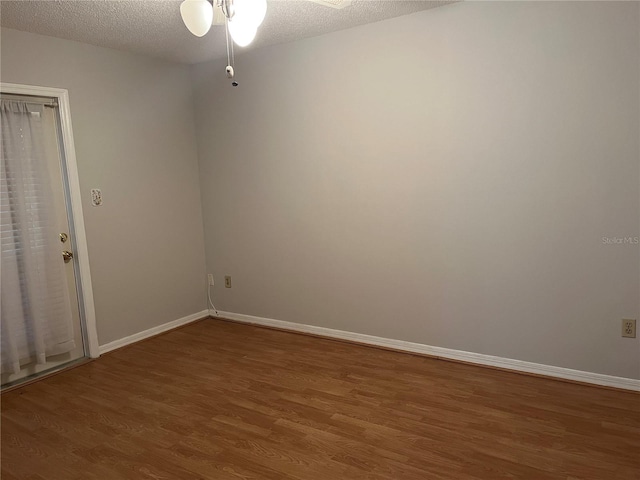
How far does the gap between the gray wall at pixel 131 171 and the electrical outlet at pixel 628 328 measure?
3620mm

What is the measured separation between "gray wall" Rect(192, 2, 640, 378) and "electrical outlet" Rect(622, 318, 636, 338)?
0.14 feet

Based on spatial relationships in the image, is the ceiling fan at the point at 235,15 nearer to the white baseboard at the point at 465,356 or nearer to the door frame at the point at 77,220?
the door frame at the point at 77,220

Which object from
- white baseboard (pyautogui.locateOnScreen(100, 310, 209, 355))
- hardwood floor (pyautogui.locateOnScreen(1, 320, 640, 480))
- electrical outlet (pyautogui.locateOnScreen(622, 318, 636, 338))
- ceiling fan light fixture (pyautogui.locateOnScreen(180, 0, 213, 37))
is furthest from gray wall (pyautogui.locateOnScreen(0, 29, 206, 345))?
electrical outlet (pyautogui.locateOnScreen(622, 318, 636, 338))

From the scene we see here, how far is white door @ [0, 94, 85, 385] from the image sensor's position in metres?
3.27

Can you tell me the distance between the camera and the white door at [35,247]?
327 centimetres

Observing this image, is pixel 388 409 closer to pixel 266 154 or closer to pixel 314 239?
pixel 314 239

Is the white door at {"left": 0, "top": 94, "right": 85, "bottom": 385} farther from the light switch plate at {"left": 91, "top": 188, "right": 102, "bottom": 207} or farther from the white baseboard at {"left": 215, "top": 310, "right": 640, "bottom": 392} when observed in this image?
the white baseboard at {"left": 215, "top": 310, "right": 640, "bottom": 392}

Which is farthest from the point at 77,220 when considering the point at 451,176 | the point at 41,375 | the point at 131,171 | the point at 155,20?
the point at 451,176

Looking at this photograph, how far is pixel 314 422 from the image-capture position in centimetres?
268

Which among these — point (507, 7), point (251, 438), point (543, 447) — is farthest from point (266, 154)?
point (543, 447)

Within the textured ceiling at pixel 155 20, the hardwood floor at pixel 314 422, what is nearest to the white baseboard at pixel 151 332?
the hardwood floor at pixel 314 422

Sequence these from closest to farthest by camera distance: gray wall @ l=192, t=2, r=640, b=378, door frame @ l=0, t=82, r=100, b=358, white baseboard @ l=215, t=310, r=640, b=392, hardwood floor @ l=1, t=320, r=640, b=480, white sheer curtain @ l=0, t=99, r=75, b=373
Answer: hardwood floor @ l=1, t=320, r=640, b=480, gray wall @ l=192, t=2, r=640, b=378, white baseboard @ l=215, t=310, r=640, b=392, white sheer curtain @ l=0, t=99, r=75, b=373, door frame @ l=0, t=82, r=100, b=358

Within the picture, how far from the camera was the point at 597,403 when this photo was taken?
2.73 meters

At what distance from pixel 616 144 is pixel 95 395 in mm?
3650
